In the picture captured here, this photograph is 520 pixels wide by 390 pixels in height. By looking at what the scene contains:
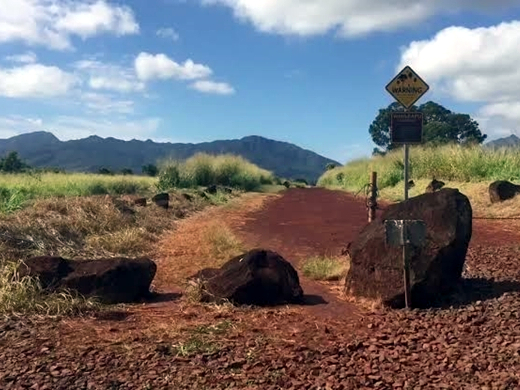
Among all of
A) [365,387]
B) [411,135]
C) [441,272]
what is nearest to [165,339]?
[365,387]

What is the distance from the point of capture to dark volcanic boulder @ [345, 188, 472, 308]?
20.0 ft

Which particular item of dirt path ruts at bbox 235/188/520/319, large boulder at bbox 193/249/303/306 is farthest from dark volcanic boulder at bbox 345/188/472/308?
large boulder at bbox 193/249/303/306

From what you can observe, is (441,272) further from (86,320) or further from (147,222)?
(147,222)

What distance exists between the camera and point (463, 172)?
20.5 metres

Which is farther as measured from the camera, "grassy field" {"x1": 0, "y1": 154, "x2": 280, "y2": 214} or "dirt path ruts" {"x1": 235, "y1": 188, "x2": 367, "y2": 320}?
"grassy field" {"x1": 0, "y1": 154, "x2": 280, "y2": 214}

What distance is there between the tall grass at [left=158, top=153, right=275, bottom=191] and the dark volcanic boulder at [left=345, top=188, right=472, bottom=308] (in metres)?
21.1

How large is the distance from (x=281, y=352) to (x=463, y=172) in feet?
56.0

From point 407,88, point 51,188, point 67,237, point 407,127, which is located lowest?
point 67,237

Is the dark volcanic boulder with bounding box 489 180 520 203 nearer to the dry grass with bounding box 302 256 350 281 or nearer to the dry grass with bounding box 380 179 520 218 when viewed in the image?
the dry grass with bounding box 380 179 520 218

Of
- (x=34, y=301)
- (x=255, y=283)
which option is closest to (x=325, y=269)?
(x=255, y=283)

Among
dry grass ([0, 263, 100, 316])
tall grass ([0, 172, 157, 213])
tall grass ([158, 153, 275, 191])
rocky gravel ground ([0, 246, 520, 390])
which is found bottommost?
rocky gravel ground ([0, 246, 520, 390])

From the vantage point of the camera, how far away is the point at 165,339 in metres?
5.08

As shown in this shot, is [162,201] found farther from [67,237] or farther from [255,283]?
[255,283]

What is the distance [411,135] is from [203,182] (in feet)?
79.3
